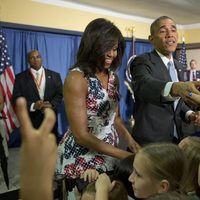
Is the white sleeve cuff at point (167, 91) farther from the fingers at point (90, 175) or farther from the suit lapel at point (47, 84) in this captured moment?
the suit lapel at point (47, 84)

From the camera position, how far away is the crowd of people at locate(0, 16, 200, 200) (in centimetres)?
110

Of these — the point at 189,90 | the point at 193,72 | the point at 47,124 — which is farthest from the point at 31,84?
the point at 47,124

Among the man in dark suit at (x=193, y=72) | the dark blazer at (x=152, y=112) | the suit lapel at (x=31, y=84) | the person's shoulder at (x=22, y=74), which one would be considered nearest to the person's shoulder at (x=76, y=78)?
the dark blazer at (x=152, y=112)

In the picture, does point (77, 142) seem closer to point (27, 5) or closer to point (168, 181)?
point (168, 181)

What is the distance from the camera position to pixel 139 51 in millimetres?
7258

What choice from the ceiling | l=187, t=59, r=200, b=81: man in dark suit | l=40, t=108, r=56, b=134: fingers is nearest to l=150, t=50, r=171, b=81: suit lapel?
l=40, t=108, r=56, b=134: fingers

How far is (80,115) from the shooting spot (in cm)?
135

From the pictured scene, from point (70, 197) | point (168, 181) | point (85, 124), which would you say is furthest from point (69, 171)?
point (168, 181)

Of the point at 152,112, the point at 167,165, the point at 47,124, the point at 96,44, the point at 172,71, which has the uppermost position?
the point at 96,44

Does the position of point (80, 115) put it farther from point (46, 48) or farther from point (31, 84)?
point (46, 48)

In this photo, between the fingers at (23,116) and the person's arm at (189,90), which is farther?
the person's arm at (189,90)

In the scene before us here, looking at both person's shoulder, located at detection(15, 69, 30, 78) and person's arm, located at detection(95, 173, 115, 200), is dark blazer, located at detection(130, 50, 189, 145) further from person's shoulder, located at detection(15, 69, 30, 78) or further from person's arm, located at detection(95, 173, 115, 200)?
person's shoulder, located at detection(15, 69, 30, 78)

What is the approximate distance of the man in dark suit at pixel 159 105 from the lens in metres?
1.66

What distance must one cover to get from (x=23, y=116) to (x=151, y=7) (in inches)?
242
